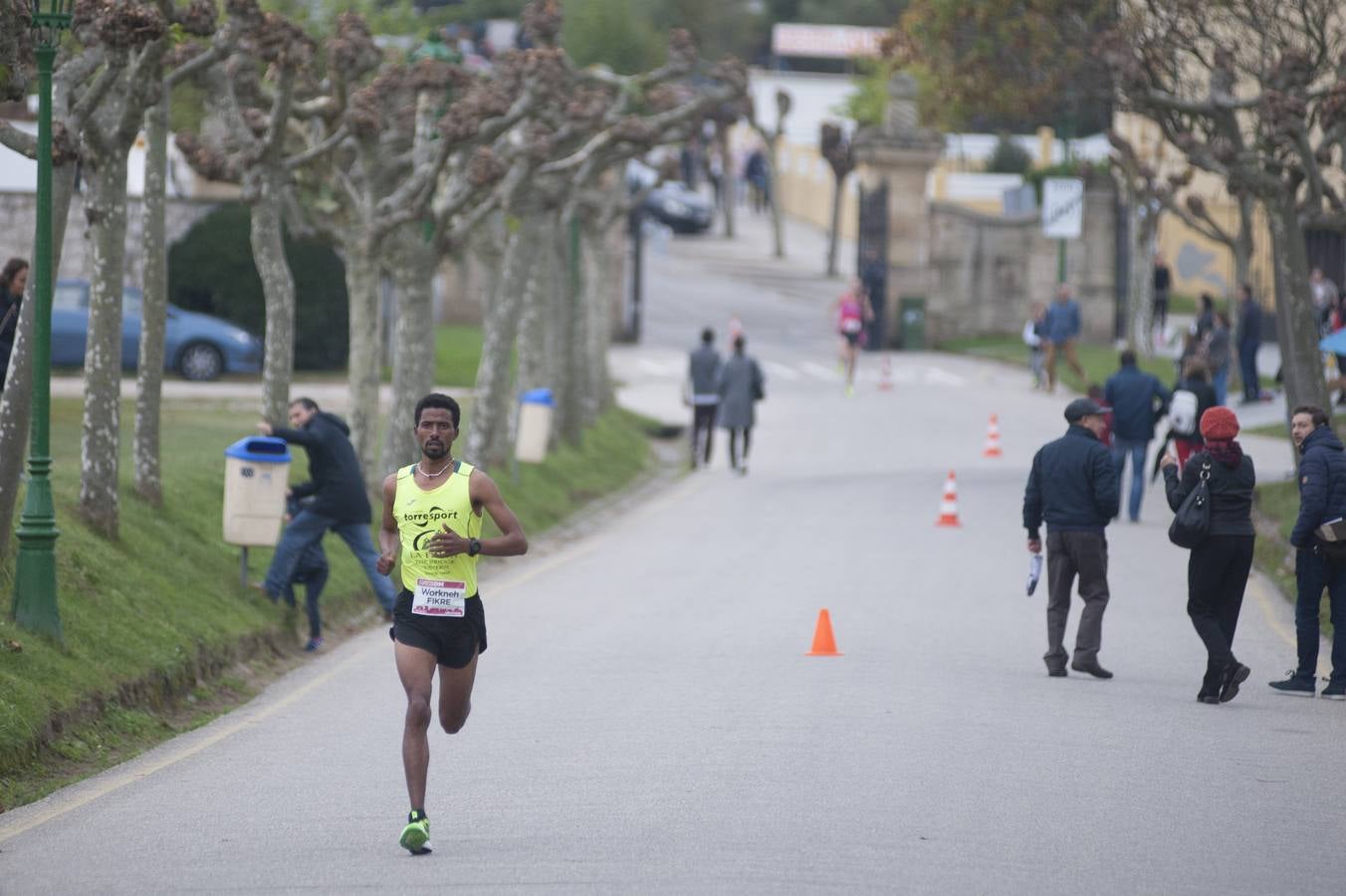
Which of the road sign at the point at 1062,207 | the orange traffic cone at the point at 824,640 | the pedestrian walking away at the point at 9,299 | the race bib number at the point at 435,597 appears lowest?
the orange traffic cone at the point at 824,640

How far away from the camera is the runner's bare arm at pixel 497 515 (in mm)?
8641

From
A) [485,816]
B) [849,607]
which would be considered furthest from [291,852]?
[849,607]

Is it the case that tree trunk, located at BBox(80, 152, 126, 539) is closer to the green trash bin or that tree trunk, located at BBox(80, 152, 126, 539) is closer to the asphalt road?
the asphalt road

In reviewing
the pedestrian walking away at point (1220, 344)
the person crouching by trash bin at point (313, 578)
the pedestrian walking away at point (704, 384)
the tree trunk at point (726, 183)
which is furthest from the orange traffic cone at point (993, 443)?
the tree trunk at point (726, 183)

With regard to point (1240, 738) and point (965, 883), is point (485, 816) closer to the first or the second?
point (965, 883)

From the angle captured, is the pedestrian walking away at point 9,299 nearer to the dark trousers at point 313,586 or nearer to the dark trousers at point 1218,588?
the dark trousers at point 313,586

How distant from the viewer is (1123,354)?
887 inches

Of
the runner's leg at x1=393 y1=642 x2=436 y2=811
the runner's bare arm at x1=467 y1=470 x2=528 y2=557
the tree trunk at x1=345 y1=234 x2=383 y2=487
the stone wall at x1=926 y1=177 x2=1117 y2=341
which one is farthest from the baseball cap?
the stone wall at x1=926 y1=177 x2=1117 y2=341

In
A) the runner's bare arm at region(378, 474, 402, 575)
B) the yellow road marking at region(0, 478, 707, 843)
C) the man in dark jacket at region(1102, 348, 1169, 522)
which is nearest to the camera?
the runner's bare arm at region(378, 474, 402, 575)

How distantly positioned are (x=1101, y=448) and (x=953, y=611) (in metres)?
3.50

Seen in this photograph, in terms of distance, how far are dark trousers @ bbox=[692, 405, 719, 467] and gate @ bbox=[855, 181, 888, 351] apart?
1603 cm

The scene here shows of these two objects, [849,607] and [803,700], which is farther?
[849,607]

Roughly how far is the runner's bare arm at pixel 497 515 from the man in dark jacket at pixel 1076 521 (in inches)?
216

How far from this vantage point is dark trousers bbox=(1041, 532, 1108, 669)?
1346cm
